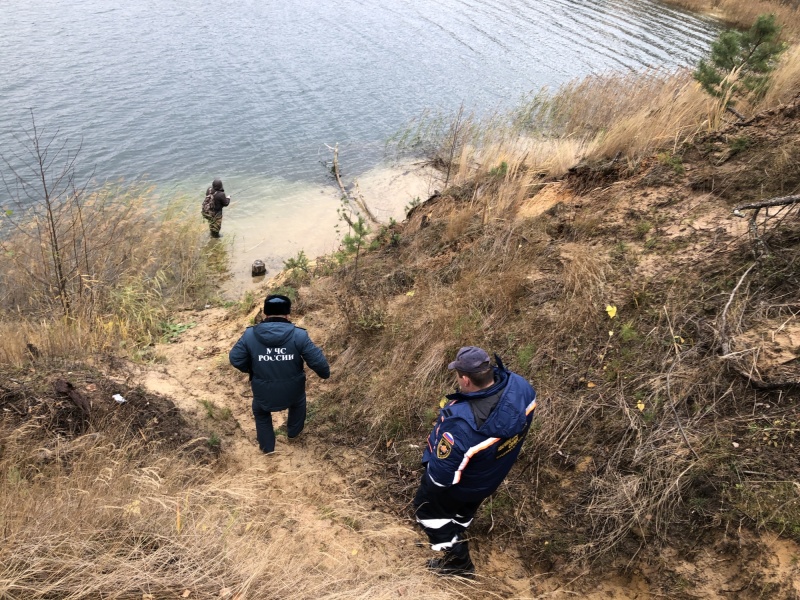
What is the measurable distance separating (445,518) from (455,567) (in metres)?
0.34

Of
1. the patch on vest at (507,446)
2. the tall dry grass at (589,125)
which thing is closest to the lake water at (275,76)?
the tall dry grass at (589,125)

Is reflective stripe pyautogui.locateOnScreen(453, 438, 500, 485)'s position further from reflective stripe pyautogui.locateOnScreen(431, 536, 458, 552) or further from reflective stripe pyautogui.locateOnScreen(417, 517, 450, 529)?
reflective stripe pyautogui.locateOnScreen(431, 536, 458, 552)

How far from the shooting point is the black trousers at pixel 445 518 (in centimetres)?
313

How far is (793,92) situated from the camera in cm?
630

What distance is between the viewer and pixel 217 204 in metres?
10.2

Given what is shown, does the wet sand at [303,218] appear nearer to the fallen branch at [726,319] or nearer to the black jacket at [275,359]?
the black jacket at [275,359]

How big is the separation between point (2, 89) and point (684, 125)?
53.1ft

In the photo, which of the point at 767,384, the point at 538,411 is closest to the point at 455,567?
the point at 538,411

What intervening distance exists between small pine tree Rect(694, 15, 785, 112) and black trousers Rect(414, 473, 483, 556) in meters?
6.11

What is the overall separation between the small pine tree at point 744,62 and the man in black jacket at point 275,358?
5993 mm

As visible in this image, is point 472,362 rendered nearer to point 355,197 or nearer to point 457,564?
point 457,564

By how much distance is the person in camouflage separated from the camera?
10.1m

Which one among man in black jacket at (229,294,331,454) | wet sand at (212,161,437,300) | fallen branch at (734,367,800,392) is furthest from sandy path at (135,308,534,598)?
wet sand at (212,161,437,300)

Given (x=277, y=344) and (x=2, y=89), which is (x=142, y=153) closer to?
(x=2, y=89)
